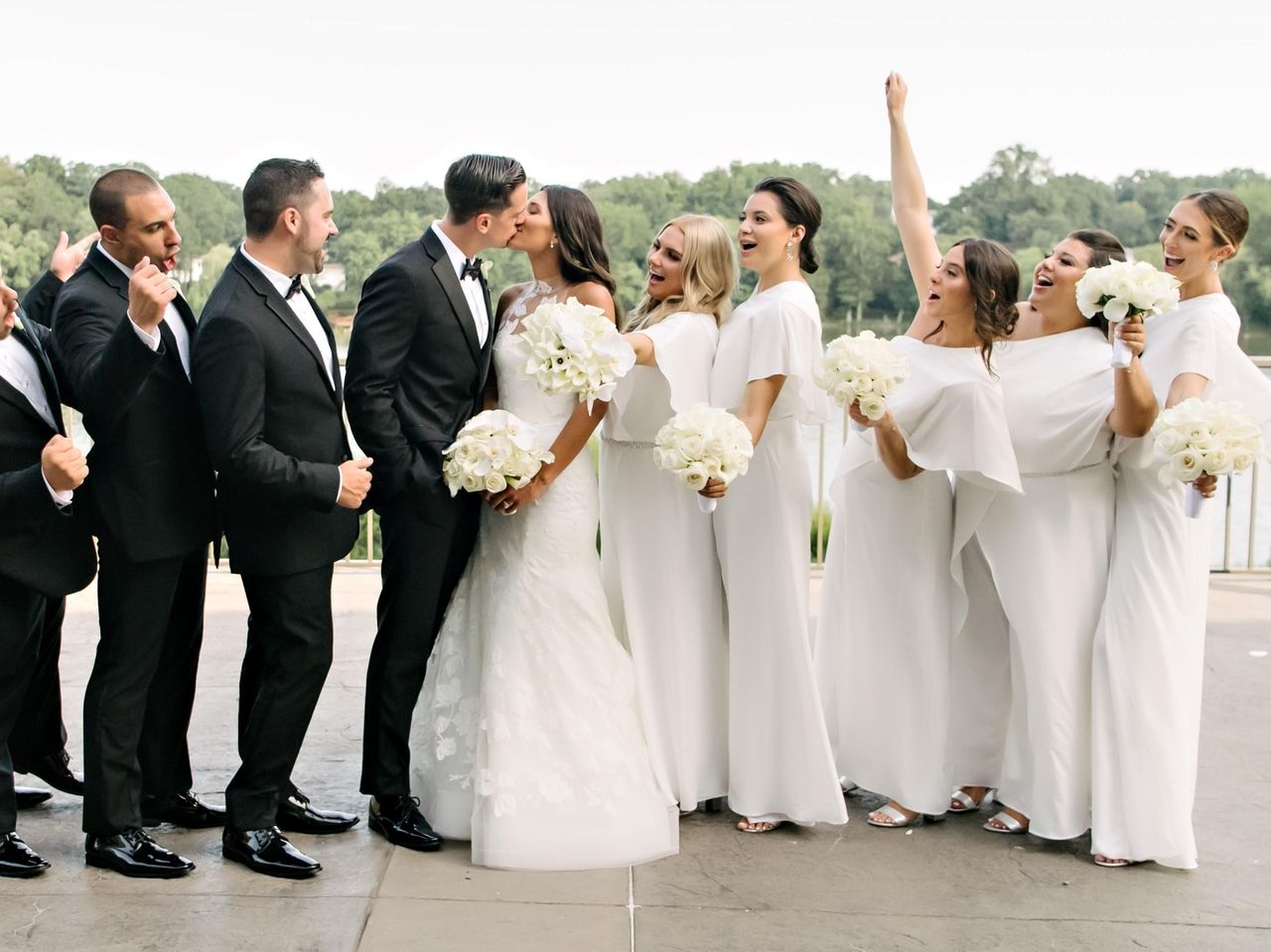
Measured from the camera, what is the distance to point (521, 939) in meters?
3.04

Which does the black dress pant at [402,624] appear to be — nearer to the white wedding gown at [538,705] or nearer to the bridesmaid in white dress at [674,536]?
the white wedding gown at [538,705]

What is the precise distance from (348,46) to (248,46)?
212cm

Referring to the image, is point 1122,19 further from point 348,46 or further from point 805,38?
point 348,46

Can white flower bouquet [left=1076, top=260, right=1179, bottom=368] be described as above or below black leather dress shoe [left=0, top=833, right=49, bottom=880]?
above

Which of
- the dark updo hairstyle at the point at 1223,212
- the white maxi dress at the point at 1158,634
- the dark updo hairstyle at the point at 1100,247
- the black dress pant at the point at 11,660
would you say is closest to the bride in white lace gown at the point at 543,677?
the black dress pant at the point at 11,660

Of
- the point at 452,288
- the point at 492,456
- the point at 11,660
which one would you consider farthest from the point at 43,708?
the point at 452,288

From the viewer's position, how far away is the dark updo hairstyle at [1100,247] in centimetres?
392

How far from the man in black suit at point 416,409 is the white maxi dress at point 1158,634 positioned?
6.27 feet

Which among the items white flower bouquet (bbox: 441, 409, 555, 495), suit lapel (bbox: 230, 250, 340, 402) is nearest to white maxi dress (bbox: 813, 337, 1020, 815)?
white flower bouquet (bbox: 441, 409, 555, 495)

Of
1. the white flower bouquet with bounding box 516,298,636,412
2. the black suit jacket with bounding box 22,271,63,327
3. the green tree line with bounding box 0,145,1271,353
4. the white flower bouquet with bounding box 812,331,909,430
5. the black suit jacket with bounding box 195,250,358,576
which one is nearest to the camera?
the black suit jacket with bounding box 195,250,358,576

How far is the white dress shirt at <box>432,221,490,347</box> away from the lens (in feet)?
11.9

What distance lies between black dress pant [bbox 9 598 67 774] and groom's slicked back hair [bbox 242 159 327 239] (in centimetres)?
134

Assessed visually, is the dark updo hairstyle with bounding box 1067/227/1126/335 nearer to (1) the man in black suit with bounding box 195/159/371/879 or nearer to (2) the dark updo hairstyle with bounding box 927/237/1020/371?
(2) the dark updo hairstyle with bounding box 927/237/1020/371

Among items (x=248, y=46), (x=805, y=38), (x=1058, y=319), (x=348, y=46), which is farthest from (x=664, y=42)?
(x=1058, y=319)
